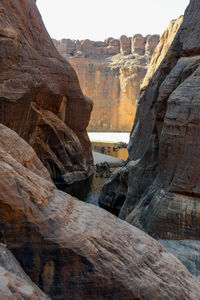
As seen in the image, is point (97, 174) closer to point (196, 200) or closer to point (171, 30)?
point (171, 30)

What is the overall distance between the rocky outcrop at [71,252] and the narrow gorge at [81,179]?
0.4 inches

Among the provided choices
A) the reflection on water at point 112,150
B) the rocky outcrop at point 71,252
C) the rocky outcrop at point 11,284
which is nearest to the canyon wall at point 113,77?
the reflection on water at point 112,150

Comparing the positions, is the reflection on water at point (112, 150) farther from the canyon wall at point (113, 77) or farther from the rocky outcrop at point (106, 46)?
the rocky outcrop at point (106, 46)

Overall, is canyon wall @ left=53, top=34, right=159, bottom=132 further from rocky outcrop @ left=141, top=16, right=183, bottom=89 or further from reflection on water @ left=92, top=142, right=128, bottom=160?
rocky outcrop @ left=141, top=16, right=183, bottom=89

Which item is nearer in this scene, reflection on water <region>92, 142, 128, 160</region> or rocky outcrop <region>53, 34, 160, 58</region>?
reflection on water <region>92, 142, 128, 160</region>

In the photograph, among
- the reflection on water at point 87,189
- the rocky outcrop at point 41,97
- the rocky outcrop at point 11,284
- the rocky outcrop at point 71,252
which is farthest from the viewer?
the reflection on water at point 87,189

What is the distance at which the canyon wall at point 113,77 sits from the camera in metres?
47.0

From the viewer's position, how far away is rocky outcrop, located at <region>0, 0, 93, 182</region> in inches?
541

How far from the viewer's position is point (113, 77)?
4806 centimetres

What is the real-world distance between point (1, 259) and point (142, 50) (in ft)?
164

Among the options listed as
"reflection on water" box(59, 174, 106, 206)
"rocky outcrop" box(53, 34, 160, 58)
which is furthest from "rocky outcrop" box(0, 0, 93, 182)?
"rocky outcrop" box(53, 34, 160, 58)

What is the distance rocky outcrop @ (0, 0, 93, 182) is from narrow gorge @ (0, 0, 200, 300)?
6 cm

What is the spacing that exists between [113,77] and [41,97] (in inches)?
1318

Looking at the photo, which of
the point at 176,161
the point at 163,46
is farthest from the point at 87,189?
the point at 176,161
